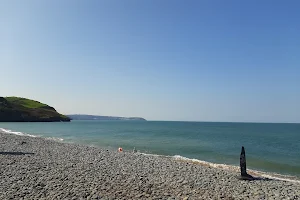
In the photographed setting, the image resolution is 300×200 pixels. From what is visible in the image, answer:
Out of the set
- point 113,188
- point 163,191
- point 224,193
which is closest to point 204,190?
point 224,193

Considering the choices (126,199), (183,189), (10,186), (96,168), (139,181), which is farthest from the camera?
(96,168)

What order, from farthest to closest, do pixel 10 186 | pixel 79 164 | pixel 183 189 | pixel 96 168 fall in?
1. pixel 79 164
2. pixel 96 168
3. pixel 183 189
4. pixel 10 186

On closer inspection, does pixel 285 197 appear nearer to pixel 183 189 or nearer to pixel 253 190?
pixel 253 190

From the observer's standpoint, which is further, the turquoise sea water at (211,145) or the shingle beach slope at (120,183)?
the turquoise sea water at (211,145)

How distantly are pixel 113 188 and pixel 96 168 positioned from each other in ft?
16.8

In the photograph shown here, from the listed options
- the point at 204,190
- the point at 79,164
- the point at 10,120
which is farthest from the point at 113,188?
the point at 10,120

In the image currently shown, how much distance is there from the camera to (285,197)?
13.3 meters

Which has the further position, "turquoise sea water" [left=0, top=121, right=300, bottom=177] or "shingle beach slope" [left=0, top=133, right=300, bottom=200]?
"turquoise sea water" [left=0, top=121, right=300, bottom=177]

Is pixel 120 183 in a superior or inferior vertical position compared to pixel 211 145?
superior

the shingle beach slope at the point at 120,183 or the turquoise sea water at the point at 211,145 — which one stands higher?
the shingle beach slope at the point at 120,183

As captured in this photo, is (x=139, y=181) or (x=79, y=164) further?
(x=79, y=164)

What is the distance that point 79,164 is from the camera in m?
19.4

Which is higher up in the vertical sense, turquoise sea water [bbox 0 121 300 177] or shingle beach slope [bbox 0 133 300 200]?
shingle beach slope [bbox 0 133 300 200]

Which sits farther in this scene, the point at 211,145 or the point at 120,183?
the point at 211,145
